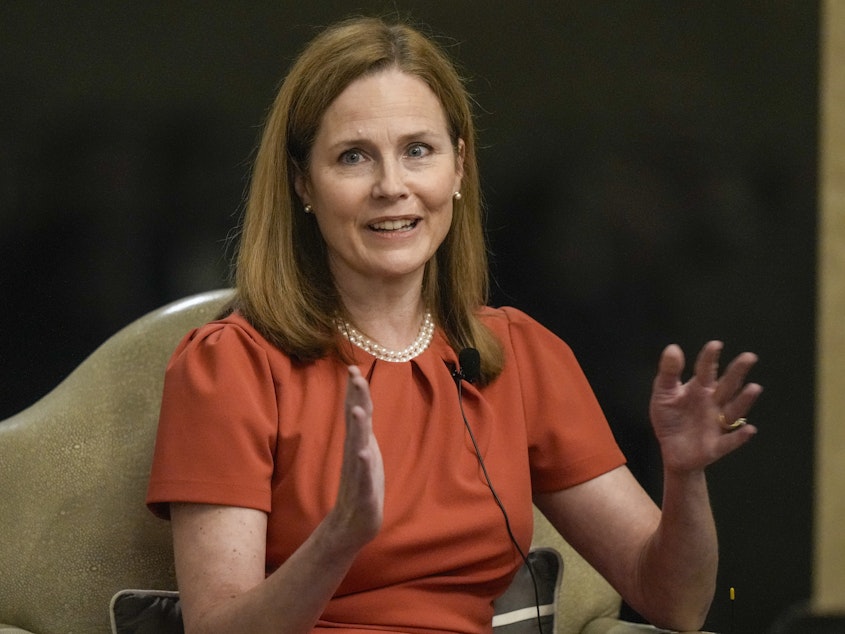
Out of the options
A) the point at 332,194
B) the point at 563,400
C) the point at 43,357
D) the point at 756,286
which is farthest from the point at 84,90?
the point at 756,286

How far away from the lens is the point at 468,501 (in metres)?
1.70

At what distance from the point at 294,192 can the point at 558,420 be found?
0.53 meters

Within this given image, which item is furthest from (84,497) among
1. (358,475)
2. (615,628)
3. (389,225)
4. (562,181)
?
(562,181)

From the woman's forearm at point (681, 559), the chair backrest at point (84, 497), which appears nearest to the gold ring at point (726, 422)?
the woman's forearm at point (681, 559)

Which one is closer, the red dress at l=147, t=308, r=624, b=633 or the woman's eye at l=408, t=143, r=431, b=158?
the red dress at l=147, t=308, r=624, b=633

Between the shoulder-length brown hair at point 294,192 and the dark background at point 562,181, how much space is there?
62 centimetres

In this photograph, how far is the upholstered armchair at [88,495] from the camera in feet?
6.04

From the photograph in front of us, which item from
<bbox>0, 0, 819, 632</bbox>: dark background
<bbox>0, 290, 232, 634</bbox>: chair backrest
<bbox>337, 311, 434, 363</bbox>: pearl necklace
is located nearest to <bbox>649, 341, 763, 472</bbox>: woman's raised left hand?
<bbox>337, 311, 434, 363</bbox>: pearl necklace

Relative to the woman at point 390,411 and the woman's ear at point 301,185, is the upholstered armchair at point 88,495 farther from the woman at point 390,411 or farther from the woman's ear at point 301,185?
the woman's ear at point 301,185

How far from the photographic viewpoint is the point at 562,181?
252cm

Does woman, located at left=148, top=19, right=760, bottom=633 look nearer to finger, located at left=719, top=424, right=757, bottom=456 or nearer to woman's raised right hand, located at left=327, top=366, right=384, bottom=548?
finger, located at left=719, top=424, right=757, bottom=456

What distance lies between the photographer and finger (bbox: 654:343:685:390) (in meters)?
1.36

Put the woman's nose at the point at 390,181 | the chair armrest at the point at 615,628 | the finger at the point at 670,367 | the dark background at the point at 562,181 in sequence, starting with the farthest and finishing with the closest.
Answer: the dark background at the point at 562,181
the chair armrest at the point at 615,628
the woman's nose at the point at 390,181
the finger at the point at 670,367

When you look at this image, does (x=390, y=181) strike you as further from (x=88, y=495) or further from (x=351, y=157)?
(x=88, y=495)
